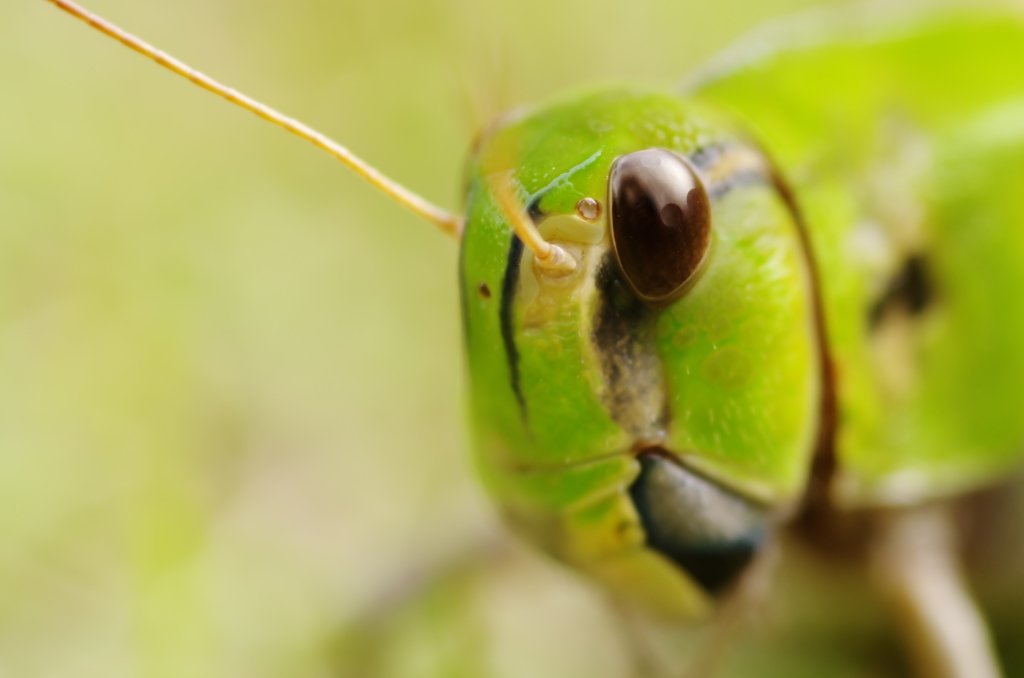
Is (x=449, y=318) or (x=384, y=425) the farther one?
(x=449, y=318)

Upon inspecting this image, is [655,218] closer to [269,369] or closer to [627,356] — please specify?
[627,356]

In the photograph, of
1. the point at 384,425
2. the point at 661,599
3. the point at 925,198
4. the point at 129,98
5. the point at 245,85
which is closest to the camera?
the point at 661,599

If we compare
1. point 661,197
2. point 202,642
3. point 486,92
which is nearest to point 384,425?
point 202,642

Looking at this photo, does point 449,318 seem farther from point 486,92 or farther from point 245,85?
point 486,92

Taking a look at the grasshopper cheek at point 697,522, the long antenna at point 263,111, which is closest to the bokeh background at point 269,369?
the long antenna at point 263,111

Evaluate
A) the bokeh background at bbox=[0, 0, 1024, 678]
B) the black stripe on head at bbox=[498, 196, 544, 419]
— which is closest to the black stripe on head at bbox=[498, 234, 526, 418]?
the black stripe on head at bbox=[498, 196, 544, 419]

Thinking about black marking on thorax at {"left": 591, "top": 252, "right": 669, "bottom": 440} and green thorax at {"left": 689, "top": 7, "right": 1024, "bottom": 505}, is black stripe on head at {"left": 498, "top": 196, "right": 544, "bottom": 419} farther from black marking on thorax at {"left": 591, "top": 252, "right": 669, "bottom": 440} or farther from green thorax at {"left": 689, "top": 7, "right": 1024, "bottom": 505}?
green thorax at {"left": 689, "top": 7, "right": 1024, "bottom": 505}

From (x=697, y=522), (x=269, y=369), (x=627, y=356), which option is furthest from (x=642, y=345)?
(x=269, y=369)
